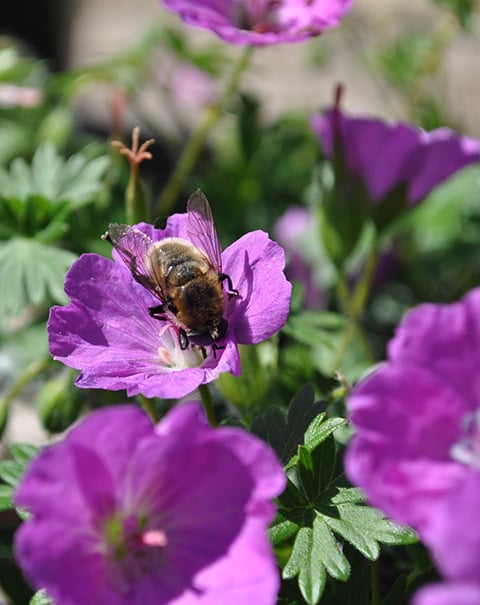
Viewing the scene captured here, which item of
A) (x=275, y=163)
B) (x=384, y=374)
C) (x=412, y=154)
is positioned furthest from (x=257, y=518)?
(x=275, y=163)

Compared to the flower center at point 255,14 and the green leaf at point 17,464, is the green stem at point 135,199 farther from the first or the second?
the flower center at point 255,14

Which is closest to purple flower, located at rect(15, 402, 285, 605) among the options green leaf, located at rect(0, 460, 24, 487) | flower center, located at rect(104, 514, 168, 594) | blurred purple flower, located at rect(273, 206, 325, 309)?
flower center, located at rect(104, 514, 168, 594)

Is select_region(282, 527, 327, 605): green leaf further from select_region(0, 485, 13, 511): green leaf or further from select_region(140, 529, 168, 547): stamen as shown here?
select_region(0, 485, 13, 511): green leaf

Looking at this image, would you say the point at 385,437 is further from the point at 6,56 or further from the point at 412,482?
the point at 6,56

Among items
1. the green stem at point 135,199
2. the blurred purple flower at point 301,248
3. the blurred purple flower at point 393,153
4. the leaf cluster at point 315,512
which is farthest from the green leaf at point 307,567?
the blurred purple flower at point 301,248

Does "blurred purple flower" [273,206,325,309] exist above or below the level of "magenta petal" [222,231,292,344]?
below

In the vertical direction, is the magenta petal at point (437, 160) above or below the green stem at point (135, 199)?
below

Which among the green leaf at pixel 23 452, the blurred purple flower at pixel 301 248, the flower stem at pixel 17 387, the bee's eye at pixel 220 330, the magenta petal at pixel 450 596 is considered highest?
the magenta petal at pixel 450 596
